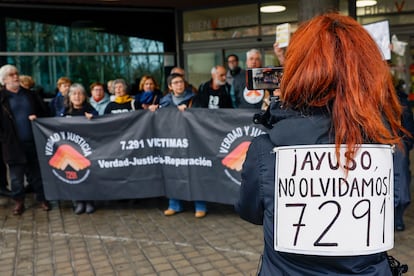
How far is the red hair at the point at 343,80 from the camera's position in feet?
4.83

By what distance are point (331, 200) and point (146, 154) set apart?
4576mm

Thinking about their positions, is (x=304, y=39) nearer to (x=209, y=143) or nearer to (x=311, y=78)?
(x=311, y=78)

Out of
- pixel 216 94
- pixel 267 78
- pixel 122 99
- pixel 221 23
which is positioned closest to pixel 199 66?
pixel 221 23

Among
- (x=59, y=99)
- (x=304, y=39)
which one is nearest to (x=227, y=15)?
(x=59, y=99)

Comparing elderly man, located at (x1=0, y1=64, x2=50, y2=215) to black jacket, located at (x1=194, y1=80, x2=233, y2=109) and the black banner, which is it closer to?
the black banner

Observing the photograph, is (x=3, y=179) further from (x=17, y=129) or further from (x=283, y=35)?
(x=283, y=35)

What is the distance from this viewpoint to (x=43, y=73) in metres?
10.6

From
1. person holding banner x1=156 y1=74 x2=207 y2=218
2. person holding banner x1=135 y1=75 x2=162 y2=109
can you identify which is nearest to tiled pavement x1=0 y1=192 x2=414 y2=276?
person holding banner x1=156 y1=74 x2=207 y2=218

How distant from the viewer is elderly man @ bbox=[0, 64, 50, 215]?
20.3ft

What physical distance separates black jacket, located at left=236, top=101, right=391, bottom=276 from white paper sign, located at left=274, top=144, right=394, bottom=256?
3 centimetres

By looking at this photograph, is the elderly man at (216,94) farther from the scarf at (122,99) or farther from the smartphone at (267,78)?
the smartphone at (267,78)

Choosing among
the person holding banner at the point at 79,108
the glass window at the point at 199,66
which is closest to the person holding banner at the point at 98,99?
the person holding banner at the point at 79,108

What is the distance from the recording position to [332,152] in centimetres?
152

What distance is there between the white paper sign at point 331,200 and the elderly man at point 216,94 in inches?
184
